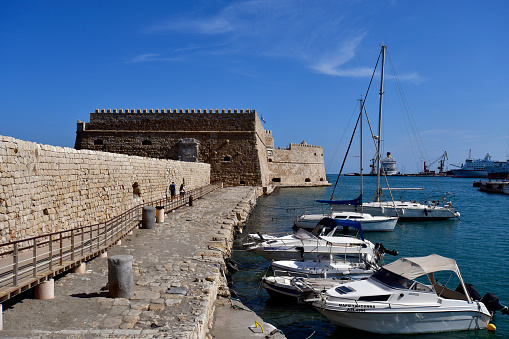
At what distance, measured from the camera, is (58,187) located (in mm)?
9242

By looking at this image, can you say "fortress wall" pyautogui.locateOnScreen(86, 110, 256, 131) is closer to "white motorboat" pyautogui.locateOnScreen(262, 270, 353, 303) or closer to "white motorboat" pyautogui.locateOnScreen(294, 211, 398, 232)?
"white motorboat" pyautogui.locateOnScreen(294, 211, 398, 232)

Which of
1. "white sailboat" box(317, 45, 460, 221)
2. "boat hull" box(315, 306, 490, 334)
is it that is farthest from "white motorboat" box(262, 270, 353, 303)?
"white sailboat" box(317, 45, 460, 221)

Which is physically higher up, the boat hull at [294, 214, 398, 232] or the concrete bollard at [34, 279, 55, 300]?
the concrete bollard at [34, 279, 55, 300]

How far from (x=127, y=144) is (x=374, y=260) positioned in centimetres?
2560

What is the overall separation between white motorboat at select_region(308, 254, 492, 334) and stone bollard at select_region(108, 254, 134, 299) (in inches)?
→ 153

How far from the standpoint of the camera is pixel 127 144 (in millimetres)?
32656

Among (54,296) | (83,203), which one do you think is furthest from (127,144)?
(54,296)

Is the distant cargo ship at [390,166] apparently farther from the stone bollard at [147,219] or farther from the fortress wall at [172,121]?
the stone bollard at [147,219]

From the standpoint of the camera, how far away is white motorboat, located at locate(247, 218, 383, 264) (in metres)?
11.6

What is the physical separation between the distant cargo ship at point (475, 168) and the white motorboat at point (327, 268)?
5222 inches

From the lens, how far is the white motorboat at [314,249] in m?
11.6

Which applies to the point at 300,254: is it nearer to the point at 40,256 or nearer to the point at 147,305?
the point at 147,305

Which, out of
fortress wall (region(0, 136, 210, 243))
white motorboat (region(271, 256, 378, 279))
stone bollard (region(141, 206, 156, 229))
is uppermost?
fortress wall (region(0, 136, 210, 243))

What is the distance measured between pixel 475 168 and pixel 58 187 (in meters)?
144
